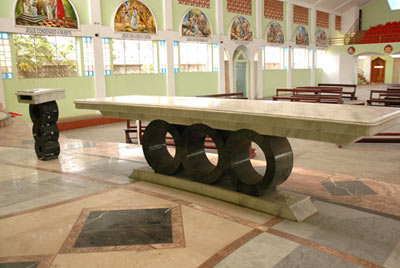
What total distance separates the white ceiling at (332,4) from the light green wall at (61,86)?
14.9 m

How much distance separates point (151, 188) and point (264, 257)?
1878 mm

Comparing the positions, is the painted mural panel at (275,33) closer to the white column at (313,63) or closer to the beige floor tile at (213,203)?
the white column at (313,63)

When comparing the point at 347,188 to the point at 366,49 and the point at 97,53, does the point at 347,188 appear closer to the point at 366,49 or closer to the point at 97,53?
the point at 97,53

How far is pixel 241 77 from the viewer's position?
20047 mm

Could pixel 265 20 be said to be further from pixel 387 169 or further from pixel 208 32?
pixel 387 169

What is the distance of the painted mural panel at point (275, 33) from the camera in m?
21.0

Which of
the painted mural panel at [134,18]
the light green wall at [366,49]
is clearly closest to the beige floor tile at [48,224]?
the painted mural panel at [134,18]

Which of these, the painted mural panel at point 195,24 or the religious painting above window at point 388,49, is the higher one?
the painted mural panel at point 195,24

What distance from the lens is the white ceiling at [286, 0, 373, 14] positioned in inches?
943

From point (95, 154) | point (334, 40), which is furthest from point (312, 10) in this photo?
point (95, 154)

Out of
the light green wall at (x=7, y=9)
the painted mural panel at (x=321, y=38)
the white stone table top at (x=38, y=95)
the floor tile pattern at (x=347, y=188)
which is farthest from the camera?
the painted mural panel at (x=321, y=38)

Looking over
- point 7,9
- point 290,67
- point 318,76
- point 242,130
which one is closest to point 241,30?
point 290,67

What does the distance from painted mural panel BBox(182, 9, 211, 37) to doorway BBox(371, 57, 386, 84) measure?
22.5 m

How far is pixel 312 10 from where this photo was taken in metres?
24.6
